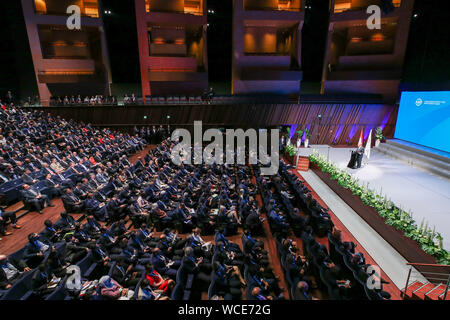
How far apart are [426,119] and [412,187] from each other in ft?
17.5

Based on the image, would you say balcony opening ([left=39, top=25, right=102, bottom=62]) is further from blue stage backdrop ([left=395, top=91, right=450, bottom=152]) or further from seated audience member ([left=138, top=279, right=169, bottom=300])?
blue stage backdrop ([left=395, top=91, right=450, bottom=152])

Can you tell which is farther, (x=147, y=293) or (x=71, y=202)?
(x=71, y=202)

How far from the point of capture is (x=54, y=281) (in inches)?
176

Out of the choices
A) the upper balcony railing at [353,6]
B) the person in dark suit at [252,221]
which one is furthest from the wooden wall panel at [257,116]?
the person in dark suit at [252,221]

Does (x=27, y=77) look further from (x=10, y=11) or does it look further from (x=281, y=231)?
(x=281, y=231)

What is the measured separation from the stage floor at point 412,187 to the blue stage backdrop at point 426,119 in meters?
1.66

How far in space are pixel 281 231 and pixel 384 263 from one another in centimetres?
231

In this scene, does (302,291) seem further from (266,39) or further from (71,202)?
(266,39)

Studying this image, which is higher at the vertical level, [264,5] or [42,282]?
[264,5]

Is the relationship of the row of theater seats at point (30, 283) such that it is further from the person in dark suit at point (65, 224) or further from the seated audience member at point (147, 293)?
the seated audience member at point (147, 293)

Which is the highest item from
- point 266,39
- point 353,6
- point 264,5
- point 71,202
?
point 264,5

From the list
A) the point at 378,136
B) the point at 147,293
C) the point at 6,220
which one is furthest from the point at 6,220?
the point at 378,136

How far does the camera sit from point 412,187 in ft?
31.0
